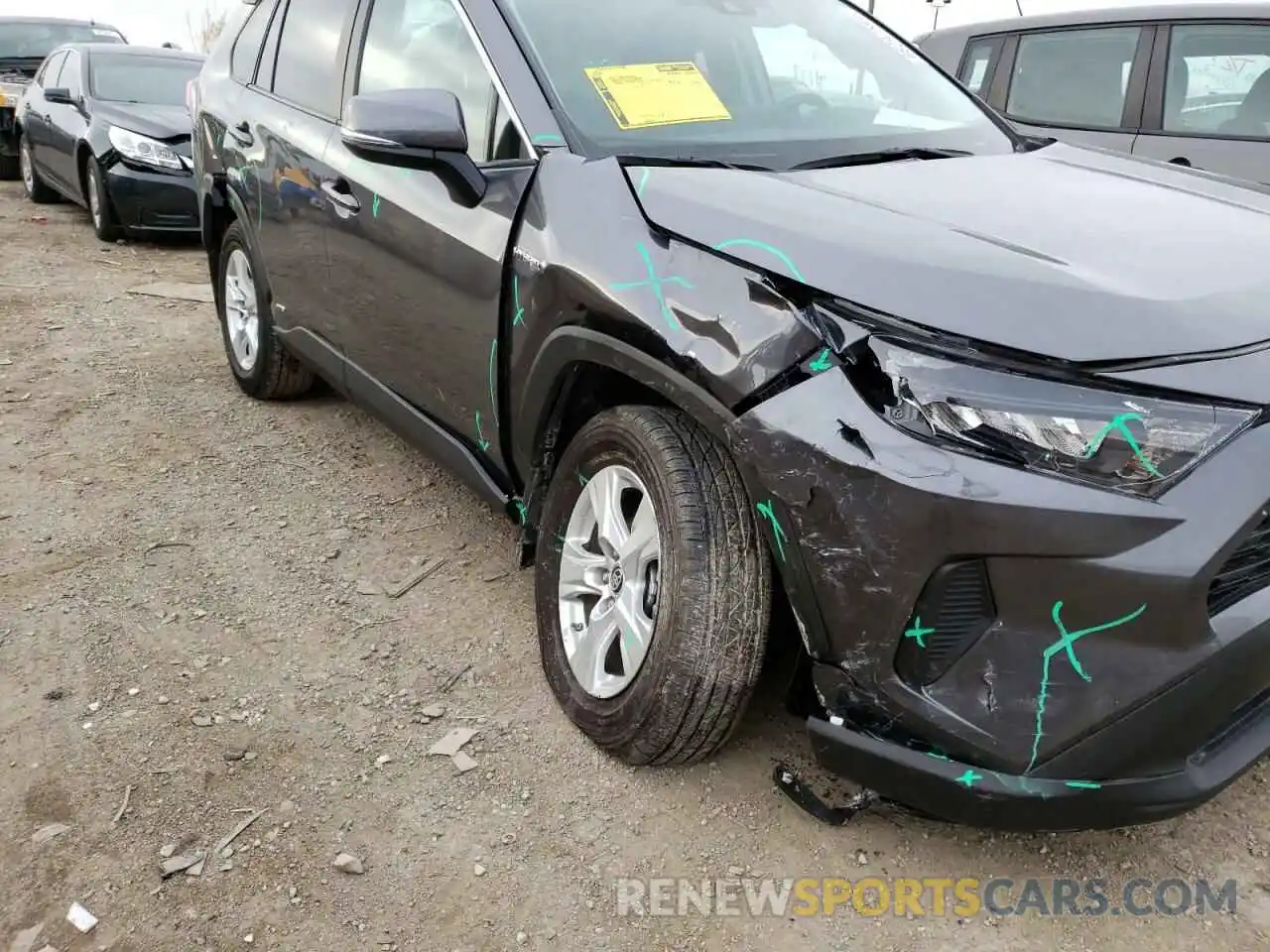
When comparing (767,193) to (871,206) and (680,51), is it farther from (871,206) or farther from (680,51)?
(680,51)

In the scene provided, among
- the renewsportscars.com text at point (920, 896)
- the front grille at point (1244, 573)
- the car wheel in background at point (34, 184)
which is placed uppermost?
the front grille at point (1244, 573)

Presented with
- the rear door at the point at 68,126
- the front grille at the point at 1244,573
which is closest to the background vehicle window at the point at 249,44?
the front grille at the point at 1244,573

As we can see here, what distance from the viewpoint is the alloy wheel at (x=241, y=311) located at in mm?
4148

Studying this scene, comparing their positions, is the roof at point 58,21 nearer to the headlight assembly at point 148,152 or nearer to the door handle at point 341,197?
the headlight assembly at point 148,152

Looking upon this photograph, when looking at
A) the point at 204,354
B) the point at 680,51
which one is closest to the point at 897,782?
the point at 680,51

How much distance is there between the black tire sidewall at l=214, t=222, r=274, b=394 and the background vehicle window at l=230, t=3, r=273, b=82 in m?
0.59

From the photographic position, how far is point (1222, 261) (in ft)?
5.63

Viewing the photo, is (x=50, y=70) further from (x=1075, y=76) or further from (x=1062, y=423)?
(x=1062, y=423)

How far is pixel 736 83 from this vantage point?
2.57 metres

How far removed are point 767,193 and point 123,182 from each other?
6.84m

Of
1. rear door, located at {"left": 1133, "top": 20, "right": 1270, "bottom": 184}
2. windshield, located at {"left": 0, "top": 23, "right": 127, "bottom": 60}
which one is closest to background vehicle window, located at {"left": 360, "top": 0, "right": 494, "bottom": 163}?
rear door, located at {"left": 1133, "top": 20, "right": 1270, "bottom": 184}

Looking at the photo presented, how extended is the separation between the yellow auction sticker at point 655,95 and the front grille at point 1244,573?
4.88ft

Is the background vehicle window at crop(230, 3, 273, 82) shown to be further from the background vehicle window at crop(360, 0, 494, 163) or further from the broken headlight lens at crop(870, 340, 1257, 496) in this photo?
the broken headlight lens at crop(870, 340, 1257, 496)

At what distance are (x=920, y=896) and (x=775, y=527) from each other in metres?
0.79
